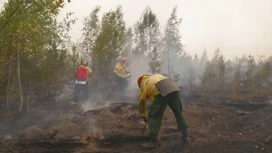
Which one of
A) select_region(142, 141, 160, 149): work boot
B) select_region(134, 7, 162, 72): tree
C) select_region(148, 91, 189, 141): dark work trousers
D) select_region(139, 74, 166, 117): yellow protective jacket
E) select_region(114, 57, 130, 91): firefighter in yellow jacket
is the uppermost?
select_region(134, 7, 162, 72): tree

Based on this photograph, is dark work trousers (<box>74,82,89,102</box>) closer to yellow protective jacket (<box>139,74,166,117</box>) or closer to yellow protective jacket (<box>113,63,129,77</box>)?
yellow protective jacket (<box>113,63,129,77</box>)

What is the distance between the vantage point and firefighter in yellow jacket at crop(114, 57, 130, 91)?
14633mm

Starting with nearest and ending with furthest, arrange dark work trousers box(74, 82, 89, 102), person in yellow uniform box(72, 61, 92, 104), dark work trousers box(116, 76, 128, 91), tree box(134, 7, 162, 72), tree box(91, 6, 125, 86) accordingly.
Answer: person in yellow uniform box(72, 61, 92, 104)
dark work trousers box(74, 82, 89, 102)
dark work trousers box(116, 76, 128, 91)
tree box(91, 6, 125, 86)
tree box(134, 7, 162, 72)

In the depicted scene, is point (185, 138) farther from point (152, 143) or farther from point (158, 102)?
point (158, 102)

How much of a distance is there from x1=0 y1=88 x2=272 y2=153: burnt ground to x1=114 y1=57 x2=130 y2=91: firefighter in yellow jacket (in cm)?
449

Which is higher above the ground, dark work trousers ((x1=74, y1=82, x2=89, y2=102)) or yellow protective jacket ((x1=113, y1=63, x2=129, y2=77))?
yellow protective jacket ((x1=113, y1=63, x2=129, y2=77))

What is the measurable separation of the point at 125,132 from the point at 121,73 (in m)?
7.58

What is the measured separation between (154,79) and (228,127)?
2774 mm

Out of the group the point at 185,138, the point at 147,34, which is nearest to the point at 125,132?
the point at 185,138

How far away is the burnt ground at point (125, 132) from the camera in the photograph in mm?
6215

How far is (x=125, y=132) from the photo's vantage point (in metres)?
7.25

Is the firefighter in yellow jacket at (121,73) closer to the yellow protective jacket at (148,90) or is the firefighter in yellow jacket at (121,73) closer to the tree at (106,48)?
the tree at (106,48)

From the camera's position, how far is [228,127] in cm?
827

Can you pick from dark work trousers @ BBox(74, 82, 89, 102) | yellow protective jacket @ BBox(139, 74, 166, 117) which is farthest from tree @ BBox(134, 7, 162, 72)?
yellow protective jacket @ BBox(139, 74, 166, 117)
